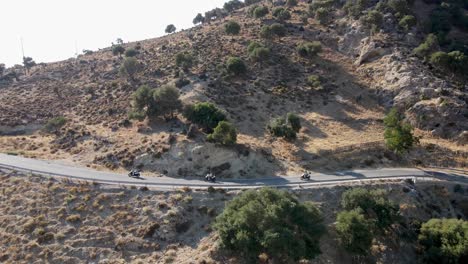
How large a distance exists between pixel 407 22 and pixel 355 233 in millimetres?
72264

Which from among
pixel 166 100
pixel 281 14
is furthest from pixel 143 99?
pixel 281 14

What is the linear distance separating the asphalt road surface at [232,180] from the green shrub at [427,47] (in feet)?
123

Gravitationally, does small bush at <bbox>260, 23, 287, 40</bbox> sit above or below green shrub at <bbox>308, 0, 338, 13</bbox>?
below

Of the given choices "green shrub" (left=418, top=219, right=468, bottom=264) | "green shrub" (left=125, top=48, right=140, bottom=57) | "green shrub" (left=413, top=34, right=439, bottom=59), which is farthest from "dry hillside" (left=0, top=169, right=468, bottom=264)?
"green shrub" (left=125, top=48, right=140, bottom=57)

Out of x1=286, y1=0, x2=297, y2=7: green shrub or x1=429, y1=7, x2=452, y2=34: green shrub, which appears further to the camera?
x1=286, y1=0, x2=297, y2=7: green shrub

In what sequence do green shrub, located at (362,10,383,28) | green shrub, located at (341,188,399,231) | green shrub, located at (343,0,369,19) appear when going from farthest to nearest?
green shrub, located at (343,0,369,19)
green shrub, located at (362,10,383,28)
green shrub, located at (341,188,399,231)

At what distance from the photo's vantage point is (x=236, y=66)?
303 ft

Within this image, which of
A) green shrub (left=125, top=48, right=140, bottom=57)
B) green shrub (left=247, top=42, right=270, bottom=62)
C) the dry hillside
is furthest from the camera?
green shrub (left=125, top=48, right=140, bottom=57)

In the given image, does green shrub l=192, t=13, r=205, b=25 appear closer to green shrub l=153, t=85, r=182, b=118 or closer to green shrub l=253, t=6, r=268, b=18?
green shrub l=253, t=6, r=268, b=18

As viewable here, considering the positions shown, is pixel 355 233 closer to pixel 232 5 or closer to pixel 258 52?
pixel 258 52

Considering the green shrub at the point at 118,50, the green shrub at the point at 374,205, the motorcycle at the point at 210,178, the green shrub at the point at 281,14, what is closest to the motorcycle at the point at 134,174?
the motorcycle at the point at 210,178

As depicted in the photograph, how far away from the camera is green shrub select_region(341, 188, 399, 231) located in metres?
49.6

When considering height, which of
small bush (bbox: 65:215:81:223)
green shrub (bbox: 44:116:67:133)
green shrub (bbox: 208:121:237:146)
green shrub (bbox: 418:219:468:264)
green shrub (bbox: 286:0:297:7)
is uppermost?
green shrub (bbox: 286:0:297:7)

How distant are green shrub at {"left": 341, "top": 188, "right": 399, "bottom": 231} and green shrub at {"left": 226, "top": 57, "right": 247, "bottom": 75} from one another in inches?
1874
